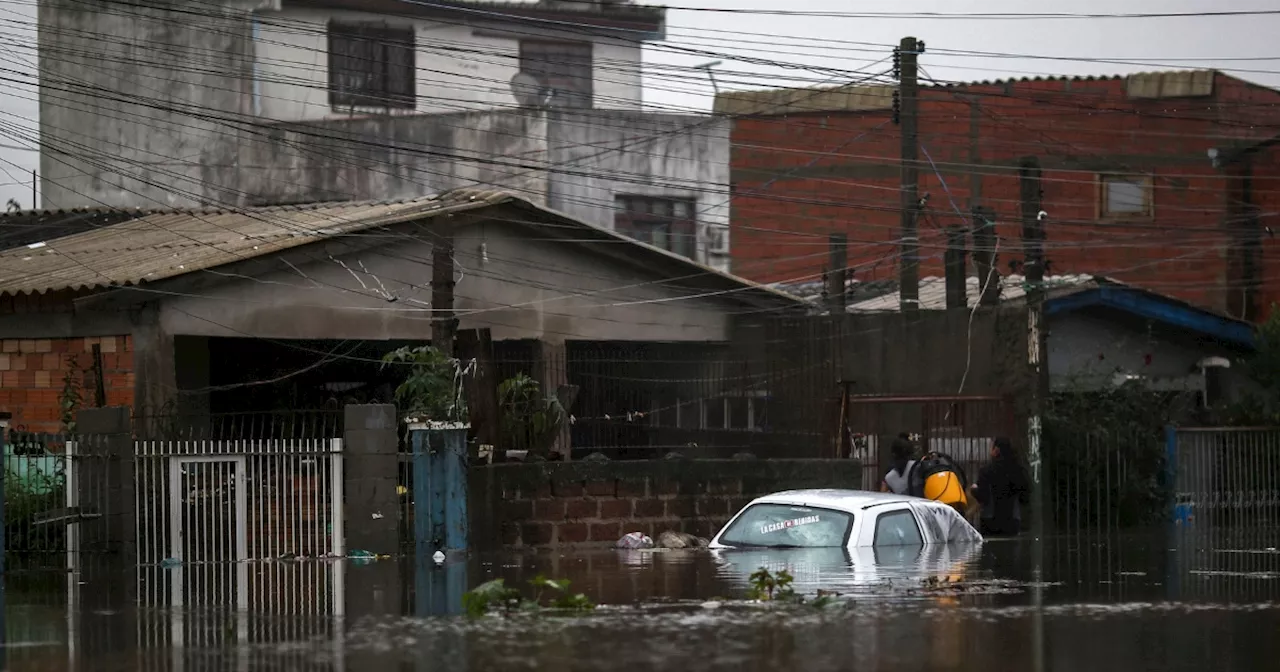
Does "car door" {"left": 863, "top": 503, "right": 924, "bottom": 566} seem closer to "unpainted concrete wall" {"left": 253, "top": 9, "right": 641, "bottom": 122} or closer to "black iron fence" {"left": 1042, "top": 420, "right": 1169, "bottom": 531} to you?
A: "black iron fence" {"left": 1042, "top": 420, "right": 1169, "bottom": 531}

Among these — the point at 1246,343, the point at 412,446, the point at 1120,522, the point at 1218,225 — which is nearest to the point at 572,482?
the point at 412,446

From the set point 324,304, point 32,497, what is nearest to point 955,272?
point 324,304

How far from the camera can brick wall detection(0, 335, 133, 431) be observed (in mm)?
22219

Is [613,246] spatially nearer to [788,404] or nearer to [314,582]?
[788,404]

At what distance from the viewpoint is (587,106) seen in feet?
130

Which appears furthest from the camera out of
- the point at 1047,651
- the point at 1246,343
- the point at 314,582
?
the point at 1246,343

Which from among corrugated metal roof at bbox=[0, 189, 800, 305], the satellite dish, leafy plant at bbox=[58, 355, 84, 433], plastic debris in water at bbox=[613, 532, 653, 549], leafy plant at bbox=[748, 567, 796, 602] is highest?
the satellite dish

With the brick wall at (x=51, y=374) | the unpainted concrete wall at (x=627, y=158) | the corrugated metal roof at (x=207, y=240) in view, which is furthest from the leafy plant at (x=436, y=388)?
the unpainted concrete wall at (x=627, y=158)

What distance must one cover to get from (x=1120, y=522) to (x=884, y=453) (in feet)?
13.2

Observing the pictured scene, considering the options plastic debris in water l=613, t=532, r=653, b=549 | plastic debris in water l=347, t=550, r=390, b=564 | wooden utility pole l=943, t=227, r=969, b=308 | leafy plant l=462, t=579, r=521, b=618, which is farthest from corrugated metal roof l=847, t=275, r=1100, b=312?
leafy plant l=462, t=579, r=521, b=618

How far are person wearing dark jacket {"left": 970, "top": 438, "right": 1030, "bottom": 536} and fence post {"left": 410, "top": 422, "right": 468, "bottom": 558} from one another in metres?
7.77

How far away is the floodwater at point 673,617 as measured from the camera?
10023 mm

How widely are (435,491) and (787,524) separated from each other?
413cm

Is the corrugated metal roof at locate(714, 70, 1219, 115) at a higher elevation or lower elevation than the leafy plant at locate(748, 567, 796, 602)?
higher
